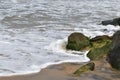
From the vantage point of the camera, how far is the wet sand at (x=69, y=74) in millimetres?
7764

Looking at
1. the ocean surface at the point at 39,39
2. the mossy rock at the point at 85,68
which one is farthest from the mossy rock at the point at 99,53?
the mossy rock at the point at 85,68

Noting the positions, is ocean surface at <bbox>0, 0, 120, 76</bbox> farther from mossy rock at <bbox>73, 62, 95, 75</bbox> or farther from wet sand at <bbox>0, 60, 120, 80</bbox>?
mossy rock at <bbox>73, 62, 95, 75</bbox>

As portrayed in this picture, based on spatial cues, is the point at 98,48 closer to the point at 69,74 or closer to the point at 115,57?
the point at 115,57

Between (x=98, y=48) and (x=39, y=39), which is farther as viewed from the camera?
(x=39, y=39)

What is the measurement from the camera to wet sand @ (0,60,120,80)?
306 inches

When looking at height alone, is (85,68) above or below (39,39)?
below

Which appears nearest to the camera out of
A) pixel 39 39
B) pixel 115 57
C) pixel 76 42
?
pixel 115 57

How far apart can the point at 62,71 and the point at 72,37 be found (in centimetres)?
248

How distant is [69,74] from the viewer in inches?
318

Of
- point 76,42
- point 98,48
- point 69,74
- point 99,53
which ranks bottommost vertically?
point 69,74

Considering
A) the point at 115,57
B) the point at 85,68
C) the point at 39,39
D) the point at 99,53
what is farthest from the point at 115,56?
the point at 39,39

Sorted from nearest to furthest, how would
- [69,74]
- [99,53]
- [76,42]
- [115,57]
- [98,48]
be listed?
[69,74] < [115,57] < [99,53] < [98,48] < [76,42]

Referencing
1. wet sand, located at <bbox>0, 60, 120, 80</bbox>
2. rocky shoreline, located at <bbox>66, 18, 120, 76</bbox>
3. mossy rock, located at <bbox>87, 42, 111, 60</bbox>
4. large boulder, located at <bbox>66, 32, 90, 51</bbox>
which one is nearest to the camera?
wet sand, located at <bbox>0, 60, 120, 80</bbox>

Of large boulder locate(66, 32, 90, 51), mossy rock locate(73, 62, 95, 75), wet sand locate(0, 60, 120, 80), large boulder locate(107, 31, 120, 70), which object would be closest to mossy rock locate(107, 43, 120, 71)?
large boulder locate(107, 31, 120, 70)
